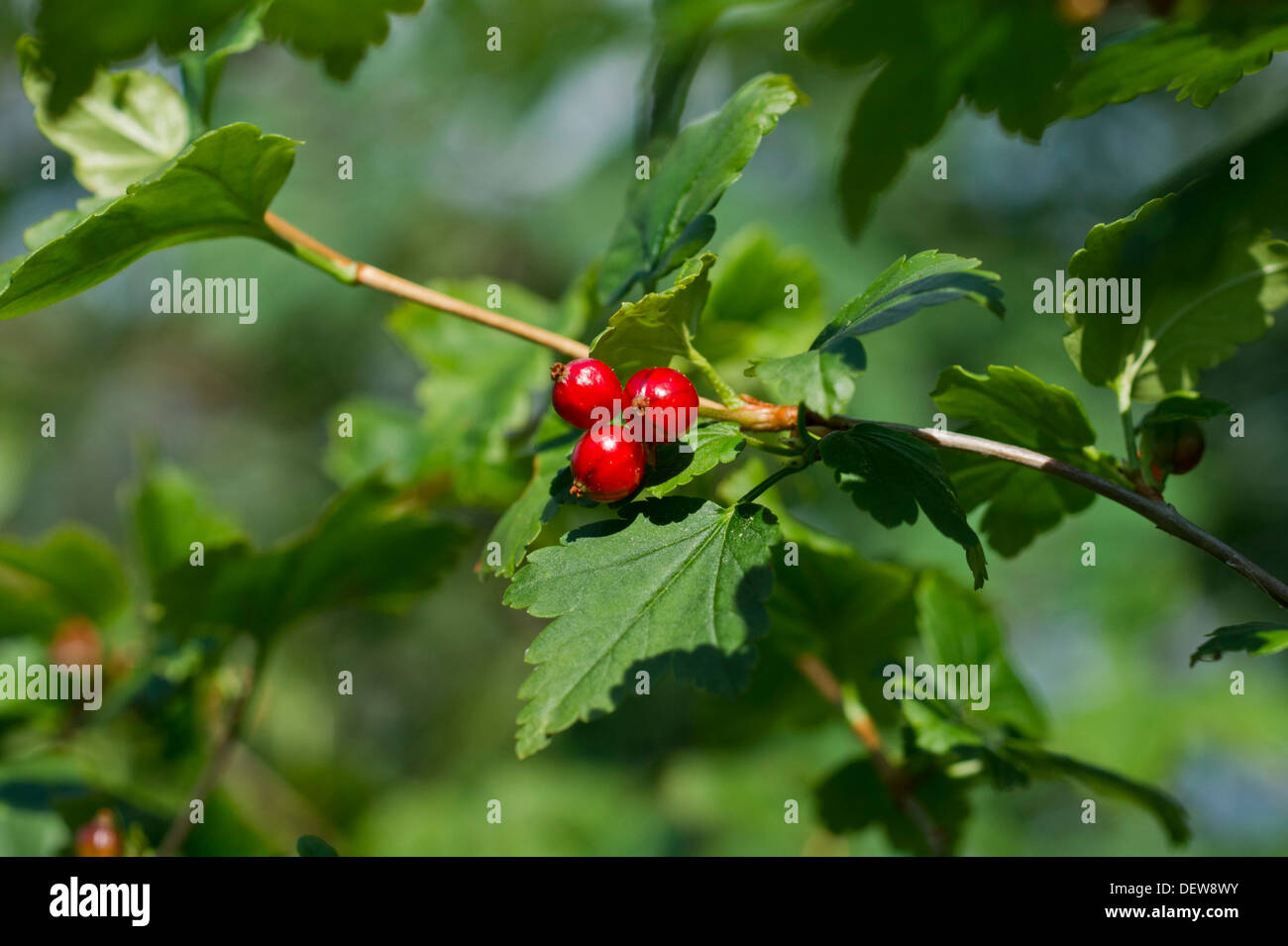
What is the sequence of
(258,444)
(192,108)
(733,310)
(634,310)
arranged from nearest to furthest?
(634,310) → (192,108) → (733,310) → (258,444)

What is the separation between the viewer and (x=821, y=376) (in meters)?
0.63

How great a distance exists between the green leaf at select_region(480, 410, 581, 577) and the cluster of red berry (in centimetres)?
4

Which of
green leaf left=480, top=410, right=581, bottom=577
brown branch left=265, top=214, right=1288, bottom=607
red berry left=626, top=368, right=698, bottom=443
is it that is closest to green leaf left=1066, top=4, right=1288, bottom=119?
brown branch left=265, top=214, right=1288, bottom=607

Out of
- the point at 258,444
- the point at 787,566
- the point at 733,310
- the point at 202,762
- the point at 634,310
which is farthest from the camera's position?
the point at 258,444

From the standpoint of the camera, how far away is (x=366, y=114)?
164 inches

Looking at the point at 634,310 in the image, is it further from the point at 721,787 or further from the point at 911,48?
the point at 721,787

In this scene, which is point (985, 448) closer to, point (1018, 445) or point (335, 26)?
point (1018, 445)

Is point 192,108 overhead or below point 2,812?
overhead

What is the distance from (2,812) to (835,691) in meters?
1.09

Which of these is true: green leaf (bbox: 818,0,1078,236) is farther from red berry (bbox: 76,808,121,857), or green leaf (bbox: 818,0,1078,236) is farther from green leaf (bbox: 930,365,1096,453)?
red berry (bbox: 76,808,121,857)

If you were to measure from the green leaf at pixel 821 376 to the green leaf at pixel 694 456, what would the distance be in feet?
0.21

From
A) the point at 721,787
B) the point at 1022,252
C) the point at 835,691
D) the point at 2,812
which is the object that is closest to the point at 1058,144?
the point at 1022,252

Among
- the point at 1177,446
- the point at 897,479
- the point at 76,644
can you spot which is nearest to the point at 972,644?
the point at 1177,446

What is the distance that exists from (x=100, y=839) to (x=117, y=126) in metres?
0.84
